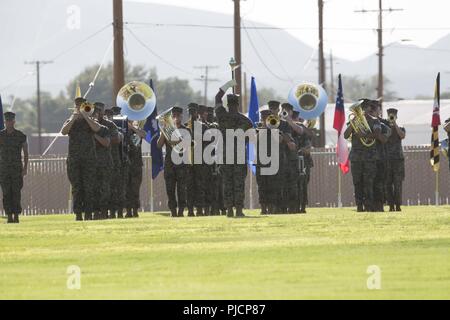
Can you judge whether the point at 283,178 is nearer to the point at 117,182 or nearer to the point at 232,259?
the point at 117,182

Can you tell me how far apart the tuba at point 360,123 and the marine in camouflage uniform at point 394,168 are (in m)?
1.52

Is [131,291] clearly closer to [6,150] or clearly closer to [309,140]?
[6,150]

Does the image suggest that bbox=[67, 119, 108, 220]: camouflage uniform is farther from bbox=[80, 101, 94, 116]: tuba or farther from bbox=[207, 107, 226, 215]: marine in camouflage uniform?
bbox=[207, 107, 226, 215]: marine in camouflage uniform

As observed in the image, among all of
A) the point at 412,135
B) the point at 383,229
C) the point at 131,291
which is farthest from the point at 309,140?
the point at 412,135

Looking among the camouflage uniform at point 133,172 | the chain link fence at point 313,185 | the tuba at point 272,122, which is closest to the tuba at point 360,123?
the tuba at point 272,122

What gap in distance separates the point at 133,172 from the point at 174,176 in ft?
7.49

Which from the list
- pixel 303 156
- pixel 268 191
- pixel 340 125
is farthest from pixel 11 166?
pixel 340 125

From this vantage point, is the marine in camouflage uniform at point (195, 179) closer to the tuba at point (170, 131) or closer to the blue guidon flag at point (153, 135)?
the tuba at point (170, 131)

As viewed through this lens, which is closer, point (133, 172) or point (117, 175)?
point (117, 175)

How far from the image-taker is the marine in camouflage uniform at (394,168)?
106 ft

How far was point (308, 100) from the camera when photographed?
36594 mm

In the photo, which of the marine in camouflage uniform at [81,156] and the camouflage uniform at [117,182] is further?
the camouflage uniform at [117,182]
